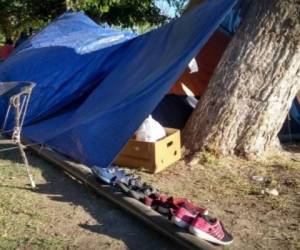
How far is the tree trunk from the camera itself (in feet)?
18.1

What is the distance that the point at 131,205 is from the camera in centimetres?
426

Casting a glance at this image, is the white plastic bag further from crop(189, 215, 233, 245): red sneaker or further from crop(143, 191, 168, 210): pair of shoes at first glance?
crop(189, 215, 233, 245): red sneaker

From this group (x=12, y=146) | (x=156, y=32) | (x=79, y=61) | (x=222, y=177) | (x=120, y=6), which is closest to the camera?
(x=222, y=177)

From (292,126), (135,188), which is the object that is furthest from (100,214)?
(292,126)

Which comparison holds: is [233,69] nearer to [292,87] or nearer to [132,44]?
[292,87]

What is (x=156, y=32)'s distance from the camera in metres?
5.96

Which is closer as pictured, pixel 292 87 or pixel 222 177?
pixel 222 177

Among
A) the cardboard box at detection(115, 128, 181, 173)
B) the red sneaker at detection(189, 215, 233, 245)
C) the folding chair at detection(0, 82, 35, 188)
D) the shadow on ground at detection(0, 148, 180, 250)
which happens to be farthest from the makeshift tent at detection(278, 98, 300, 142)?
the red sneaker at detection(189, 215, 233, 245)

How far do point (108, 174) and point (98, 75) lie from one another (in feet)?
7.21

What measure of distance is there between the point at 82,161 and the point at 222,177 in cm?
143

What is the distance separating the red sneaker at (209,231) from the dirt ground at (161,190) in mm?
83

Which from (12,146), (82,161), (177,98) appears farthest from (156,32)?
(12,146)

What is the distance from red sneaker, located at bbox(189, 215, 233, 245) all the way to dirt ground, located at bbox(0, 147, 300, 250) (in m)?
0.08

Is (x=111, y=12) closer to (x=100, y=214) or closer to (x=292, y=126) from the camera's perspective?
(x=292, y=126)
